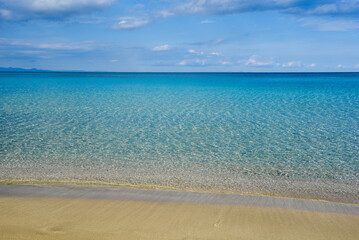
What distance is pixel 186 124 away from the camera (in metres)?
12.3

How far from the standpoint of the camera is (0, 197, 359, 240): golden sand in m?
3.70

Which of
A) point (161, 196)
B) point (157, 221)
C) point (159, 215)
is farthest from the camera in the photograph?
point (161, 196)

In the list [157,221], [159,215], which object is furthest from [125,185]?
[157,221]

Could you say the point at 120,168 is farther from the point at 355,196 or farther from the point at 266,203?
the point at 355,196

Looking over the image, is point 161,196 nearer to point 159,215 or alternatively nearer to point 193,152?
point 159,215

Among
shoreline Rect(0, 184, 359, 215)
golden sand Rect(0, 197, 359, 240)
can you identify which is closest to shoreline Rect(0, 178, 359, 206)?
shoreline Rect(0, 184, 359, 215)

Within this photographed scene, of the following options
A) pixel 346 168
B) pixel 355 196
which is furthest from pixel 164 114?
pixel 355 196

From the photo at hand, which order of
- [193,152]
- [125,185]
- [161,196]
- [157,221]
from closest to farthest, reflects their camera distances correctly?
[157,221] → [161,196] → [125,185] → [193,152]

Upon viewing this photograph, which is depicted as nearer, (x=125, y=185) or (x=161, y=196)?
(x=161, y=196)

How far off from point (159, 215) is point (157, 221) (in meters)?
0.21

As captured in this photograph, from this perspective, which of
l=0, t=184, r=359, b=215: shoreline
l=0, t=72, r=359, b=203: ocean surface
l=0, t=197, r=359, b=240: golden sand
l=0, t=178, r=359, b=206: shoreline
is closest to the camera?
l=0, t=197, r=359, b=240: golden sand

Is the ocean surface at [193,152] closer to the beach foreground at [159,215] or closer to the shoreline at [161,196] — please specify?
the shoreline at [161,196]

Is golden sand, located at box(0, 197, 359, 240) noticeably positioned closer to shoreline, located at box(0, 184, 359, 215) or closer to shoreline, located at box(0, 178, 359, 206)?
shoreline, located at box(0, 184, 359, 215)

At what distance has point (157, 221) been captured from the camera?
4074mm
